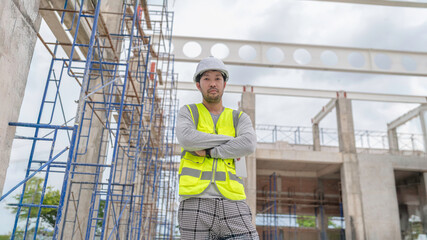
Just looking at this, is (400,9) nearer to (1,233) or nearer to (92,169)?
(92,169)

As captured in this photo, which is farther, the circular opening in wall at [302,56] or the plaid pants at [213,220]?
the circular opening in wall at [302,56]

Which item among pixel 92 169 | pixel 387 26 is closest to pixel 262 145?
pixel 387 26

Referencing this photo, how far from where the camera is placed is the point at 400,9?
14062 millimetres

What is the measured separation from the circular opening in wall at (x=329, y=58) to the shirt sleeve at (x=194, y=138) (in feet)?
45.4

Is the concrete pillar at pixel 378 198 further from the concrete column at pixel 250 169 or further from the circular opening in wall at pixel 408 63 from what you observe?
the concrete column at pixel 250 169

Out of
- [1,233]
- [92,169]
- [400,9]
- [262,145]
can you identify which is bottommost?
[1,233]

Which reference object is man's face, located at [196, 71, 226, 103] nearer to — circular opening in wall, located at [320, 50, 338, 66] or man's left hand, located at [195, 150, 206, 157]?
man's left hand, located at [195, 150, 206, 157]

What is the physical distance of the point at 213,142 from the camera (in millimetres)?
1989

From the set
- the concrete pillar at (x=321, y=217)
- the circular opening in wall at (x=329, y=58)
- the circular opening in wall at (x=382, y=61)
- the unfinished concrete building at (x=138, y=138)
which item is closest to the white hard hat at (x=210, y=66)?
the unfinished concrete building at (x=138, y=138)

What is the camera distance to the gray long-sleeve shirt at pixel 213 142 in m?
1.96

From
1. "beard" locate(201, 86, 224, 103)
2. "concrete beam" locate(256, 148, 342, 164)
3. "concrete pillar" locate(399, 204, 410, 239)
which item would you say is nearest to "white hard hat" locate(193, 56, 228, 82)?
"beard" locate(201, 86, 224, 103)

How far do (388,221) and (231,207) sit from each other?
678 inches

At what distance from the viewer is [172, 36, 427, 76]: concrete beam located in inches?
581

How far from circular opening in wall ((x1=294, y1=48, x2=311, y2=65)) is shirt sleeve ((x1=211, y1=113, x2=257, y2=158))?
43.7 ft
